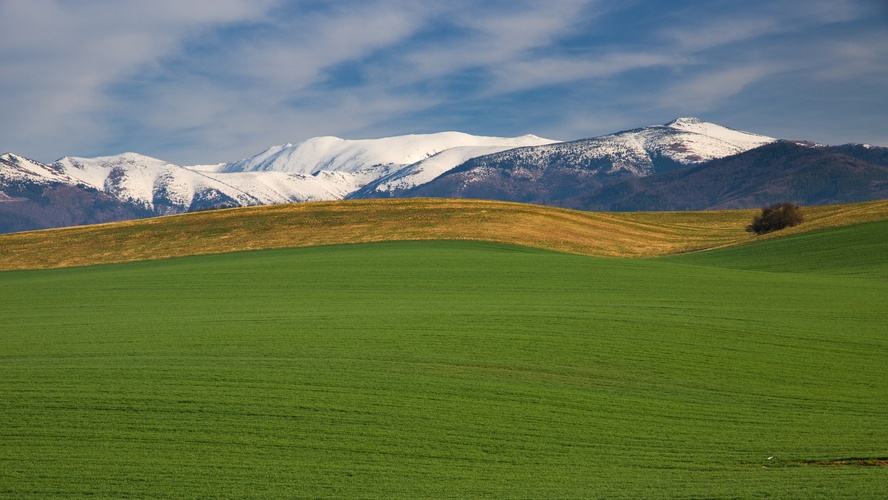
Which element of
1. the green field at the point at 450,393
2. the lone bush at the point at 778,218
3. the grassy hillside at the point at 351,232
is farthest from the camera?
the lone bush at the point at 778,218

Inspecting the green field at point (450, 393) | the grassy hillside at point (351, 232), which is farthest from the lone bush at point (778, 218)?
the green field at point (450, 393)

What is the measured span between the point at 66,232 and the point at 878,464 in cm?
7281

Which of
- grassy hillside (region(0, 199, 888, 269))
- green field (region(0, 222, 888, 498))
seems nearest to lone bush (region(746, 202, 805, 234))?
grassy hillside (region(0, 199, 888, 269))

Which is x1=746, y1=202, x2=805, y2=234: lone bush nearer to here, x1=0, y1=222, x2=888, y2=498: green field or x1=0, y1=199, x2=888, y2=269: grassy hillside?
x1=0, y1=199, x2=888, y2=269: grassy hillside

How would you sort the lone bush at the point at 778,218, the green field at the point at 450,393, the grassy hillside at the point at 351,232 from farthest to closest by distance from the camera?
the lone bush at the point at 778,218 < the grassy hillside at the point at 351,232 < the green field at the point at 450,393

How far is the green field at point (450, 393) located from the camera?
13742mm

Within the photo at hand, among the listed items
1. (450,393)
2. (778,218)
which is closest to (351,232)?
(778,218)

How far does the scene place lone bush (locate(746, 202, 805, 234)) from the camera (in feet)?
232

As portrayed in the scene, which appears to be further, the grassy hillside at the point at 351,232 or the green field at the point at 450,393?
the grassy hillside at the point at 351,232

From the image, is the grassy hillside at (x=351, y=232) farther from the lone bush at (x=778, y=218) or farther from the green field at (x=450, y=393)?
the green field at (x=450, y=393)

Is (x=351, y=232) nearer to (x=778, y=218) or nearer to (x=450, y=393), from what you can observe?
(x=778, y=218)

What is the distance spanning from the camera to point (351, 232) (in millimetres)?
63031

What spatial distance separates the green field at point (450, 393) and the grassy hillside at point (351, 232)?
78.6 feet

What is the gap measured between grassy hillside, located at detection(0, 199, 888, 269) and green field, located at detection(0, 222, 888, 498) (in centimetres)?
2396
